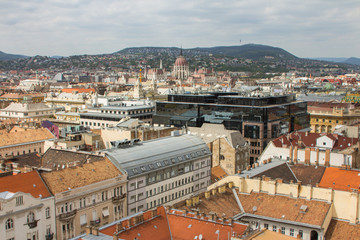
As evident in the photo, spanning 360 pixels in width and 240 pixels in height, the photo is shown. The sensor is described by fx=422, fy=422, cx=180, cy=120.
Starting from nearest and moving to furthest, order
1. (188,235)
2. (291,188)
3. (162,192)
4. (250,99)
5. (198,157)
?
(188,235) → (291,188) → (162,192) → (198,157) → (250,99)

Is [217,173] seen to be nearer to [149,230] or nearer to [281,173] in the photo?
[281,173]

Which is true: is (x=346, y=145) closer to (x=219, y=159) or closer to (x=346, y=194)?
(x=219, y=159)

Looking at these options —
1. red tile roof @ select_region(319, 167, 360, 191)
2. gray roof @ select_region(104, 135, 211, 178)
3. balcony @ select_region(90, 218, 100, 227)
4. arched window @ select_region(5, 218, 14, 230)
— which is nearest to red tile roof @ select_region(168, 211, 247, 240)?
balcony @ select_region(90, 218, 100, 227)

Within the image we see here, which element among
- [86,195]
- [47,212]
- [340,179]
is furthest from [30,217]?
[340,179]

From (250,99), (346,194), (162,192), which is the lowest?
(162,192)

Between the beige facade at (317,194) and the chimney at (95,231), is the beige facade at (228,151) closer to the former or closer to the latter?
the beige facade at (317,194)

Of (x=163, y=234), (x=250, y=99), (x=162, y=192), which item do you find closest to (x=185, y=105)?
(x=250, y=99)

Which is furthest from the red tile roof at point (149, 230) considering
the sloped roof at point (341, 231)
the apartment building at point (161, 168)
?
the sloped roof at point (341, 231)
